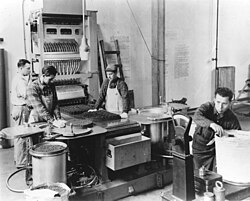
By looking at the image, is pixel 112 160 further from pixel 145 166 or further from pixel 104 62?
pixel 104 62

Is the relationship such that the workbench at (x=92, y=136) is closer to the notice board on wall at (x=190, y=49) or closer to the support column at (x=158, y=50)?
the support column at (x=158, y=50)

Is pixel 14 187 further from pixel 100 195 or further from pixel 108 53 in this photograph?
pixel 108 53

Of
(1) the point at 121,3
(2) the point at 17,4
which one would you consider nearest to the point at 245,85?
(1) the point at 121,3

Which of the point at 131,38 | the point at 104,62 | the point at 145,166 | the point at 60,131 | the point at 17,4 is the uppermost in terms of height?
the point at 17,4

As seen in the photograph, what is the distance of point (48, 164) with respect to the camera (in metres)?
2.48

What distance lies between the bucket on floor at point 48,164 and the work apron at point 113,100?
1512mm

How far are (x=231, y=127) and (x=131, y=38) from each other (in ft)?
10.8

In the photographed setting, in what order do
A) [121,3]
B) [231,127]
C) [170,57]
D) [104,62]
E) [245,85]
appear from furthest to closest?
1. [245,85]
2. [170,57]
3. [121,3]
4. [104,62]
5. [231,127]

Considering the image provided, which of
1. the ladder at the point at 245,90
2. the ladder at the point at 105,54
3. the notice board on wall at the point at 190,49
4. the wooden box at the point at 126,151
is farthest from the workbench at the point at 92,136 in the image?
the ladder at the point at 245,90

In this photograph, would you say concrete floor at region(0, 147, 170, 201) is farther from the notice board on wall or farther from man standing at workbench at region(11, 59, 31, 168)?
the notice board on wall

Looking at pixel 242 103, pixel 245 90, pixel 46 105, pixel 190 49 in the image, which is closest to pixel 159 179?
pixel 46 105

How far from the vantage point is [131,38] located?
18.4ft

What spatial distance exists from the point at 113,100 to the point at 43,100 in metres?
0.93

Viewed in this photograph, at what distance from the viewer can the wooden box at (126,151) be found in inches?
110
